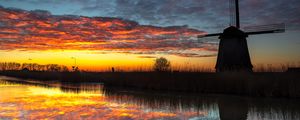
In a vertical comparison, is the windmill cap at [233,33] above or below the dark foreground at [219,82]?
above

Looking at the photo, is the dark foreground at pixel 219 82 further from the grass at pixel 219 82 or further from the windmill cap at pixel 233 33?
the windmill cap at pixel 233 33

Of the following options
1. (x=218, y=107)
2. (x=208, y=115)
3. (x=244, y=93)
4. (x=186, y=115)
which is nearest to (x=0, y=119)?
(x=186, y=115)

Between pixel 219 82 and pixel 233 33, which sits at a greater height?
pixel 233 33

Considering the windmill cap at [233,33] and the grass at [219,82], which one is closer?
the grass at [219,82]

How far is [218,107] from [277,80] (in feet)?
14.0

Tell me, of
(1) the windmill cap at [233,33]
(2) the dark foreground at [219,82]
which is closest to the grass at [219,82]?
(2) the dark foreground at [219,82]

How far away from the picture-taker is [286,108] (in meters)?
11.7

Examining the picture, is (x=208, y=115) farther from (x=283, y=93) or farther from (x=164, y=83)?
(x=164, y=83)

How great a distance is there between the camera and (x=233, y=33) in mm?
25172

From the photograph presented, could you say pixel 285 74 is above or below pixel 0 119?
above

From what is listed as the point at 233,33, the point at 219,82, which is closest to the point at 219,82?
the point at 219,82

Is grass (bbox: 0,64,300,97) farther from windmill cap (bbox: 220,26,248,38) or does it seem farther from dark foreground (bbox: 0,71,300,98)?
windmill cap (bbox: 220,26,248,38)

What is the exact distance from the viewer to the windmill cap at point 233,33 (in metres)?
25.2

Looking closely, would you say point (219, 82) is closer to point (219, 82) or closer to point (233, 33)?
point (219, 82)
